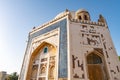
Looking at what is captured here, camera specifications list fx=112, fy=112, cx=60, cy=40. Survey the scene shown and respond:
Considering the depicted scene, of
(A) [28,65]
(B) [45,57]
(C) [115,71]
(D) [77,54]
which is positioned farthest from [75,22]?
(A) [28,65]

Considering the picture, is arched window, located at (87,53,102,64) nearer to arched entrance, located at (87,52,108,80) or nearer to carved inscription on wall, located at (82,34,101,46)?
arched entrance, located at (87,52,108,80)

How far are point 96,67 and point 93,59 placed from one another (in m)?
0.64

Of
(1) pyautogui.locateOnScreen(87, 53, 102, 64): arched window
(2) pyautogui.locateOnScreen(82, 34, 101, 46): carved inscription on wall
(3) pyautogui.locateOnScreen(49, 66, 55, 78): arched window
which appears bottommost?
(3) pyautogui.locateOnScreen(49, 66, 55, 78): arched window

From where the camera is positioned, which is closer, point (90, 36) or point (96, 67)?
point (96, 67)

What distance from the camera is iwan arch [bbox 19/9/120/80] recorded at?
785 cm

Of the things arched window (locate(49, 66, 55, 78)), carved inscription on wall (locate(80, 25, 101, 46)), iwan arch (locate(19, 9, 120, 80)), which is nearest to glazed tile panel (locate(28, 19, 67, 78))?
iwan arch (locate(19, 9, 120, 80))

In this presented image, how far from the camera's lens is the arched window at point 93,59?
337 inches

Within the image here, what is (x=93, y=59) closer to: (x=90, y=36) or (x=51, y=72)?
(x=90, y=36)

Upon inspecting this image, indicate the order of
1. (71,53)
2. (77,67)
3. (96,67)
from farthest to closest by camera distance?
(96,67) < (71,53) < (77,67)

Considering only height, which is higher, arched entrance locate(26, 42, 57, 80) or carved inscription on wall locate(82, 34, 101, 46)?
carved inscription on wall locate(82, 34, 101, 46)

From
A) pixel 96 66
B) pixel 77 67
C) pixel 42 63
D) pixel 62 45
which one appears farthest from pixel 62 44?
pixel 96 66

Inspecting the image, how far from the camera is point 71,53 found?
811 centimetres

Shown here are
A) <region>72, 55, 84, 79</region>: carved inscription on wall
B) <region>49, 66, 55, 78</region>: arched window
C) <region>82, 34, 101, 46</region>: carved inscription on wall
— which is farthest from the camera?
<region>82, 34, 101, 46</region>: carved inscription on wall

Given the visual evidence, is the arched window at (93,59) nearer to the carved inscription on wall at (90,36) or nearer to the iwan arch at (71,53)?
the iwan arch at (71,53)
